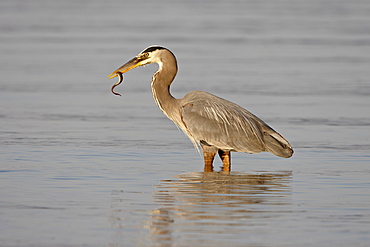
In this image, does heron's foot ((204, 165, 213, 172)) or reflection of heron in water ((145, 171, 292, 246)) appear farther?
heron's foot ((204, 165, 213, 172))

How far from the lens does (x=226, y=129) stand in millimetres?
10641

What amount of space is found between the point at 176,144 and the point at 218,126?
1.55 m

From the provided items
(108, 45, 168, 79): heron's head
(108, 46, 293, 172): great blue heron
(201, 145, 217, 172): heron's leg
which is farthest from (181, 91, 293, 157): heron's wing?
(108, 45, 168, 79): heron's head

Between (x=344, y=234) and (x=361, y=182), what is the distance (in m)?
2.40

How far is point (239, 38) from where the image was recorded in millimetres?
24906

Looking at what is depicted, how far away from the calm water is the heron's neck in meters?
0.64

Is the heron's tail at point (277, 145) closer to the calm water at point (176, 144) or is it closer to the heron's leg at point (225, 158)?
the calm water at point (176, 144)

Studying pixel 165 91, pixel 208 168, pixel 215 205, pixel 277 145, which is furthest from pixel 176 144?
pixel 215 205

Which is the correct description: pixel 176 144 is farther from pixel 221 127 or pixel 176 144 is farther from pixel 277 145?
pixel 277 145

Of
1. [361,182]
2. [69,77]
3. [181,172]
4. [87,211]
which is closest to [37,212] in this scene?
[87,211]

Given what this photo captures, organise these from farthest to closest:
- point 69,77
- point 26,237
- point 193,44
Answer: point 193,44
point 69,77
point 26,237

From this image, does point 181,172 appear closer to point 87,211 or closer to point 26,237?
point 87,211

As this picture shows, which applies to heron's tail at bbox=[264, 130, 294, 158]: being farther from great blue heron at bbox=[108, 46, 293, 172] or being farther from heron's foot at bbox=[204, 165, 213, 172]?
heron's foot at bbox=[204, 165, 213, 172]

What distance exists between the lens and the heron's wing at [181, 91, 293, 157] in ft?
34.7
